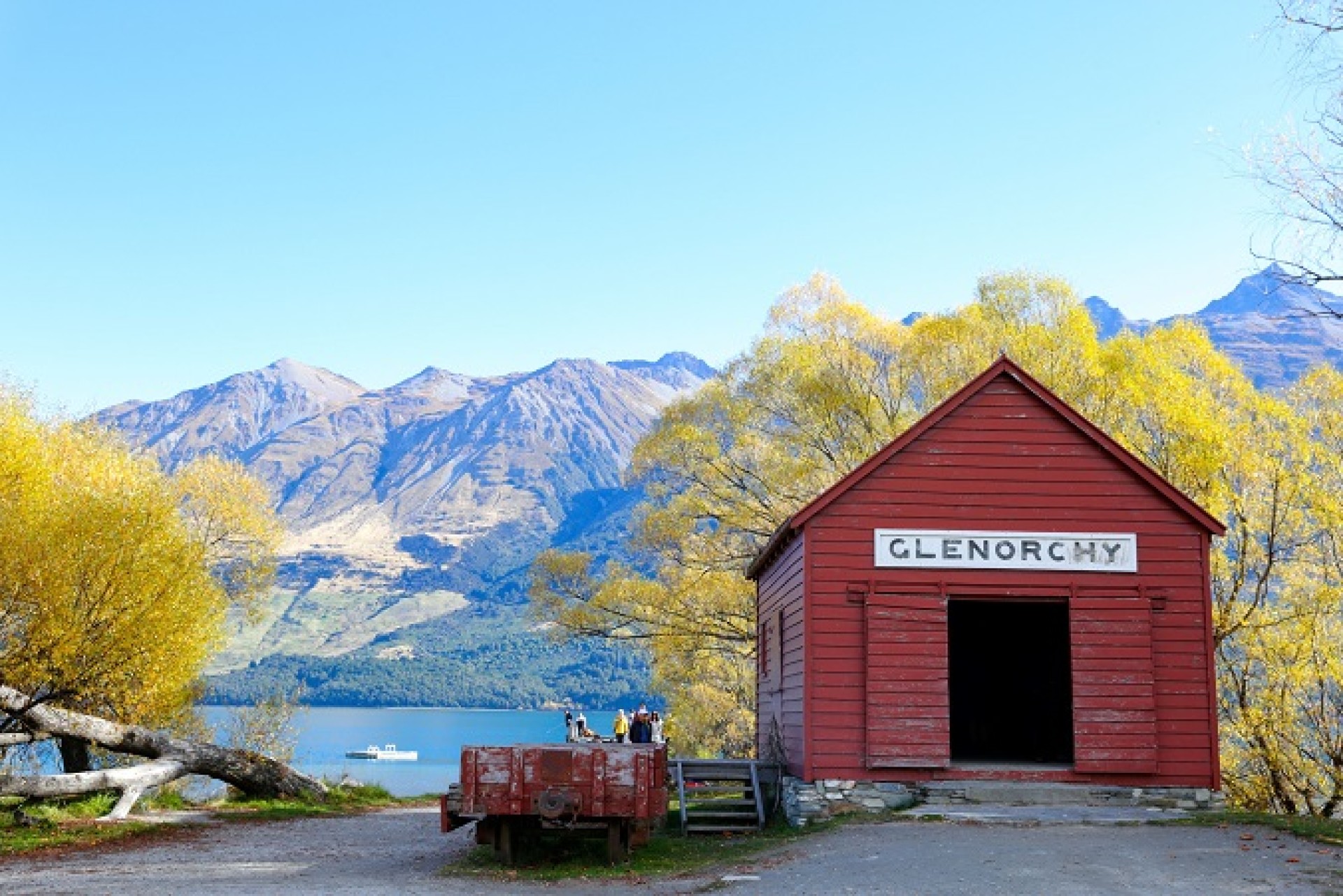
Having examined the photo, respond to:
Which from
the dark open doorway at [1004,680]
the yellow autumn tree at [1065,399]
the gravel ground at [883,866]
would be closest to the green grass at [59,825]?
the gravel ground at [883,866]

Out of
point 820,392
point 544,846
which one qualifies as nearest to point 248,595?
point 820,392

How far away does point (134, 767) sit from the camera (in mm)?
23875

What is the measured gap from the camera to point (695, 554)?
122ft

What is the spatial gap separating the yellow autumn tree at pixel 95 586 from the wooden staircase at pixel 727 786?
9.74 m

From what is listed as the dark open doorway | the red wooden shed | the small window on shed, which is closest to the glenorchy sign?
the red wooden shed

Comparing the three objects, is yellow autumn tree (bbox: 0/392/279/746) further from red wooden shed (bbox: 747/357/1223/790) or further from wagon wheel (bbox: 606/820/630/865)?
red wooden shed (bbox: 747/357/1223/790)

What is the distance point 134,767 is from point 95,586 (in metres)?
3.57

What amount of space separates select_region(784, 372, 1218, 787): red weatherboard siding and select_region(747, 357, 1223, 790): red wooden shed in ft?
0.08

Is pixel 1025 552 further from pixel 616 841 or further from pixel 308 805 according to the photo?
pixel 308 805

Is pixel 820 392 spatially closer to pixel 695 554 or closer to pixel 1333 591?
pixel 695 554

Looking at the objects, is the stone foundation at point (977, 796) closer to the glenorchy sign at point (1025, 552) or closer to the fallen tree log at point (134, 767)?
the glenorchy sign at point (1025, 552)

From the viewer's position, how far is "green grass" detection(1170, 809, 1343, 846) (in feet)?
54.4

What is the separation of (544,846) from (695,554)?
756 inches

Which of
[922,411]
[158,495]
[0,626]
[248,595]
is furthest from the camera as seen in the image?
[922,411]
